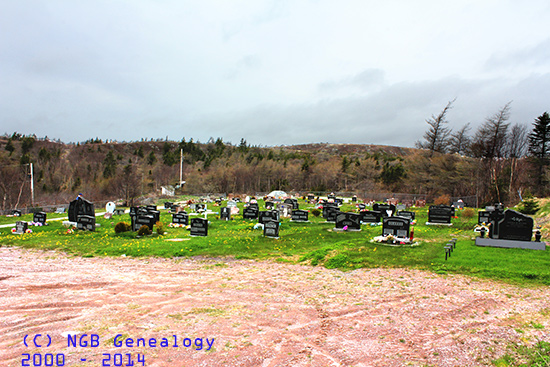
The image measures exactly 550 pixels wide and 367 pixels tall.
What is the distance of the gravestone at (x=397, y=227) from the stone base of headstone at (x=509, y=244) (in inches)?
110

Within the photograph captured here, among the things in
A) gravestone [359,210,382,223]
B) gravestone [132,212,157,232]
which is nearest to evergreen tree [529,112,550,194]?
gravestone [359,210,382,223]

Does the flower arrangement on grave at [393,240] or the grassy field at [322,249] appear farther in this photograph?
the flower arrangement on grave at [393,240]

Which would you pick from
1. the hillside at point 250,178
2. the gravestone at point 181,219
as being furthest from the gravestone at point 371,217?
the hillside at point 250,178

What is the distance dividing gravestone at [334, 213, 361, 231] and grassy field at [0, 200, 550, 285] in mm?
585

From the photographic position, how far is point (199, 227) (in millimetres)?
18094

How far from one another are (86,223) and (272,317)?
18.4 meters

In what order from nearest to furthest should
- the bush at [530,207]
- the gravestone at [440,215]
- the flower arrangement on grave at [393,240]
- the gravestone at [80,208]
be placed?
the flower arrangement on grave at [393,240]
the gravestone at [440,215]
the gravestone at [80,208]
the bush at [530,207]

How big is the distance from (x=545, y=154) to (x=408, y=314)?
54402 millimetres

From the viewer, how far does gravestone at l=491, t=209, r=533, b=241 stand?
43.0 ft

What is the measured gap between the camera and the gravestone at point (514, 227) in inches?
516

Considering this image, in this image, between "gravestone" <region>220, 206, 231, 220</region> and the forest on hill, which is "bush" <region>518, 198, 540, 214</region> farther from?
"gravestone" <region>220, 206, 231, 220</region>

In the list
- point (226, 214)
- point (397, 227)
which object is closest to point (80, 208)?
point (226, 214)

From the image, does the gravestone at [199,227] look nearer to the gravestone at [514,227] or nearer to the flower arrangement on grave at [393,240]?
the flower arrangement on grave at [393,240]

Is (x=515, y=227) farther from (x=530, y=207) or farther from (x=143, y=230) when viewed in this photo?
(x=143, y=230)
